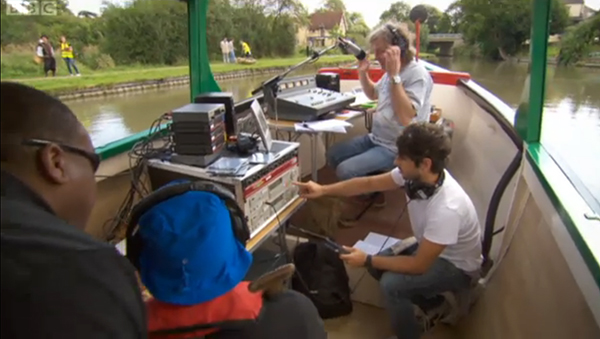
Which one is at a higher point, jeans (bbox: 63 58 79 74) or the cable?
jeans (bbox: 63 58 79 74)

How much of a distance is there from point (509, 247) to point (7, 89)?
1.69 m

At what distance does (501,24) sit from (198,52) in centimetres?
166

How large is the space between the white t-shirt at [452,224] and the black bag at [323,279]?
1.60 ft

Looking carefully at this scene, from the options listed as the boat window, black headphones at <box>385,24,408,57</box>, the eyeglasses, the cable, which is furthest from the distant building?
the cable

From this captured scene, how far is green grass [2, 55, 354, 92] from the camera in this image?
162 centimetres

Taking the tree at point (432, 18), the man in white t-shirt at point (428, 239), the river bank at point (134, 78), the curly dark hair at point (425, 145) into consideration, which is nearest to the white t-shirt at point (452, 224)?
the man in white t-shirt at point (428, 239)

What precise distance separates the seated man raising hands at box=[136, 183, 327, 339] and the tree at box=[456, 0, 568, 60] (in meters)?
1.46

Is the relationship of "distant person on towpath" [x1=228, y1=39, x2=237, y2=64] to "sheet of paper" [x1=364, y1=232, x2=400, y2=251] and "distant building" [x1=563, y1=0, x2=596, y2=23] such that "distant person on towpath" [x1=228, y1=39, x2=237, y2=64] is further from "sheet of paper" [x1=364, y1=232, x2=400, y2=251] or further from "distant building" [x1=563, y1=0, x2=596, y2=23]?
"distant building" [x1=563, y1=0, x2=596, y2=23]

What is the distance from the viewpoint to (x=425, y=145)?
1589mm

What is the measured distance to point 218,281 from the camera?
40.4 inches

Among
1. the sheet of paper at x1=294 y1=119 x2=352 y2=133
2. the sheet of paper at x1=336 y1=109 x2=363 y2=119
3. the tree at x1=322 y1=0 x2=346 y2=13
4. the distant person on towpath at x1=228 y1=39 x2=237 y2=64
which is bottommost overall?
the sheet of paper at x1=294 y1=119 x2=352 y2=133

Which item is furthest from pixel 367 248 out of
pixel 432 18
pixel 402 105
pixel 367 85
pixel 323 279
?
pixel 432 18

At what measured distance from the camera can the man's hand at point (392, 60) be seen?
8.05ft

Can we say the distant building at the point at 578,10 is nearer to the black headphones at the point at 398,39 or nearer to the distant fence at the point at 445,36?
the distant fence at the point at 445,36
